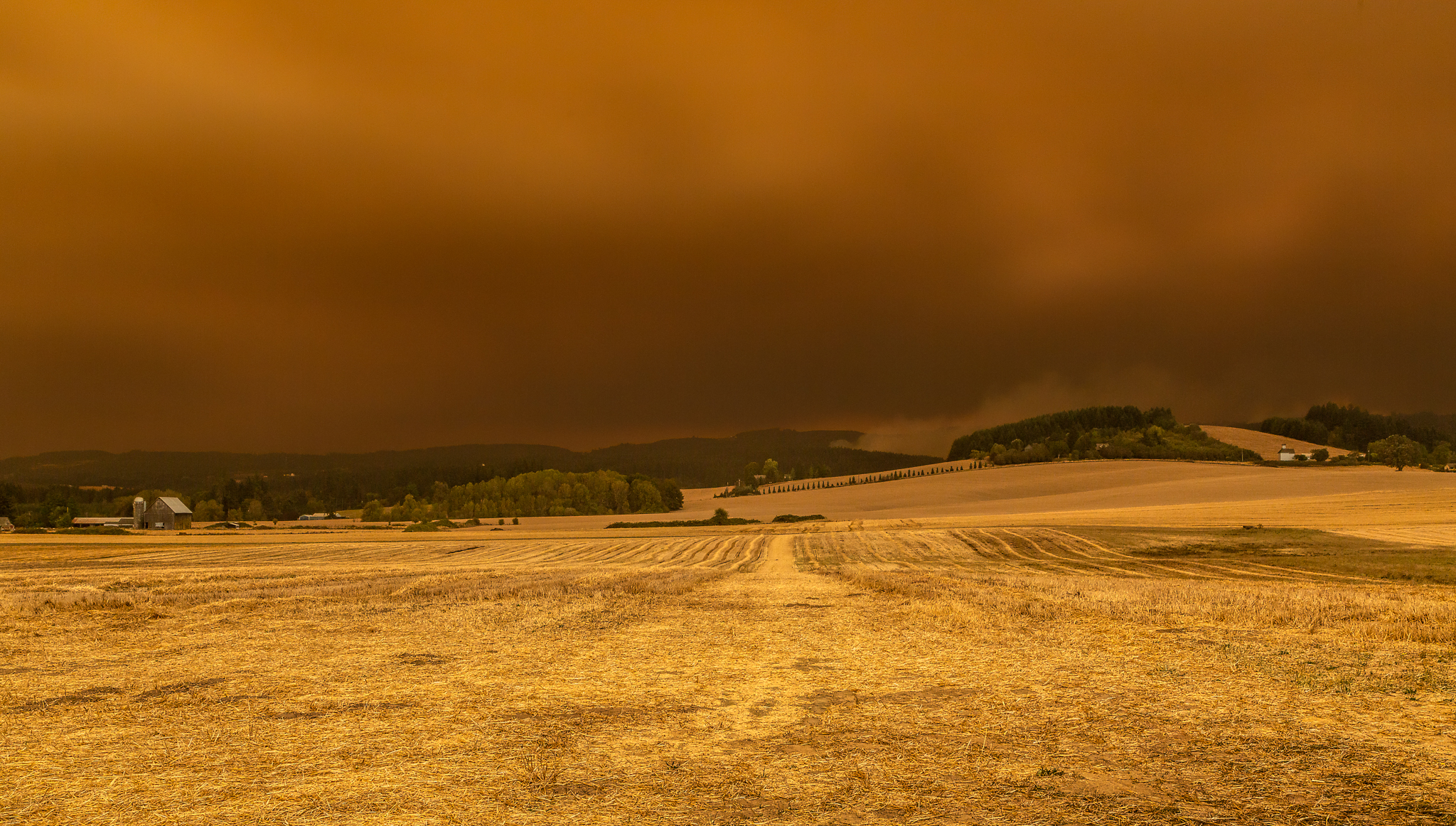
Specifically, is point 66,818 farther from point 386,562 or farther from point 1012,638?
point 386,562

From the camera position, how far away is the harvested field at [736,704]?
849 cm

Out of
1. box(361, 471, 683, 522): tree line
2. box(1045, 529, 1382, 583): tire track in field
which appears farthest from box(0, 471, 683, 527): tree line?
box(1045, 529, 1382, 583): tire track in field

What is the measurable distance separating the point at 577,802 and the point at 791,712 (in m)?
4.38

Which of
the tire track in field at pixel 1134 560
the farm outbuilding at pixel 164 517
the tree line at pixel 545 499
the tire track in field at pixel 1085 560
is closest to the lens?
the tire track in field at pixel 1134 560

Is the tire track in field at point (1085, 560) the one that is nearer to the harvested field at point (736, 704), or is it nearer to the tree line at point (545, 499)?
the harvested field at point (736, 704)

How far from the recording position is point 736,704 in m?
12.5

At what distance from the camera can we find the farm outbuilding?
424 feet

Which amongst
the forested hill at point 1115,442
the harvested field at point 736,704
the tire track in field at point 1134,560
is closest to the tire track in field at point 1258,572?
the tire track in field at point 1134,560

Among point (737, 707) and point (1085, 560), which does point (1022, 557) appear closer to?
point (1085, 560)

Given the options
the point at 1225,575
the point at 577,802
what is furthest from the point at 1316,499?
the point at 577,802

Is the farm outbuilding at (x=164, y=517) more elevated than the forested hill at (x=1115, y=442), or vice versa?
the forested hill at (x=1115, y=442)

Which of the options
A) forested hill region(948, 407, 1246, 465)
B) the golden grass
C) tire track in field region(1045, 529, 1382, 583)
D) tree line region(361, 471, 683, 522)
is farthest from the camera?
forested hill region(948, 407, 1246, 465)

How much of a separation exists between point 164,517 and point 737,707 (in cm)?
14688

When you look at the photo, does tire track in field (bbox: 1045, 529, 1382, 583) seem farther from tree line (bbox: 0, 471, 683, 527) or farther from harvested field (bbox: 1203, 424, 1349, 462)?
harvested field (bbox: 1203, 424, 1349, 462)
